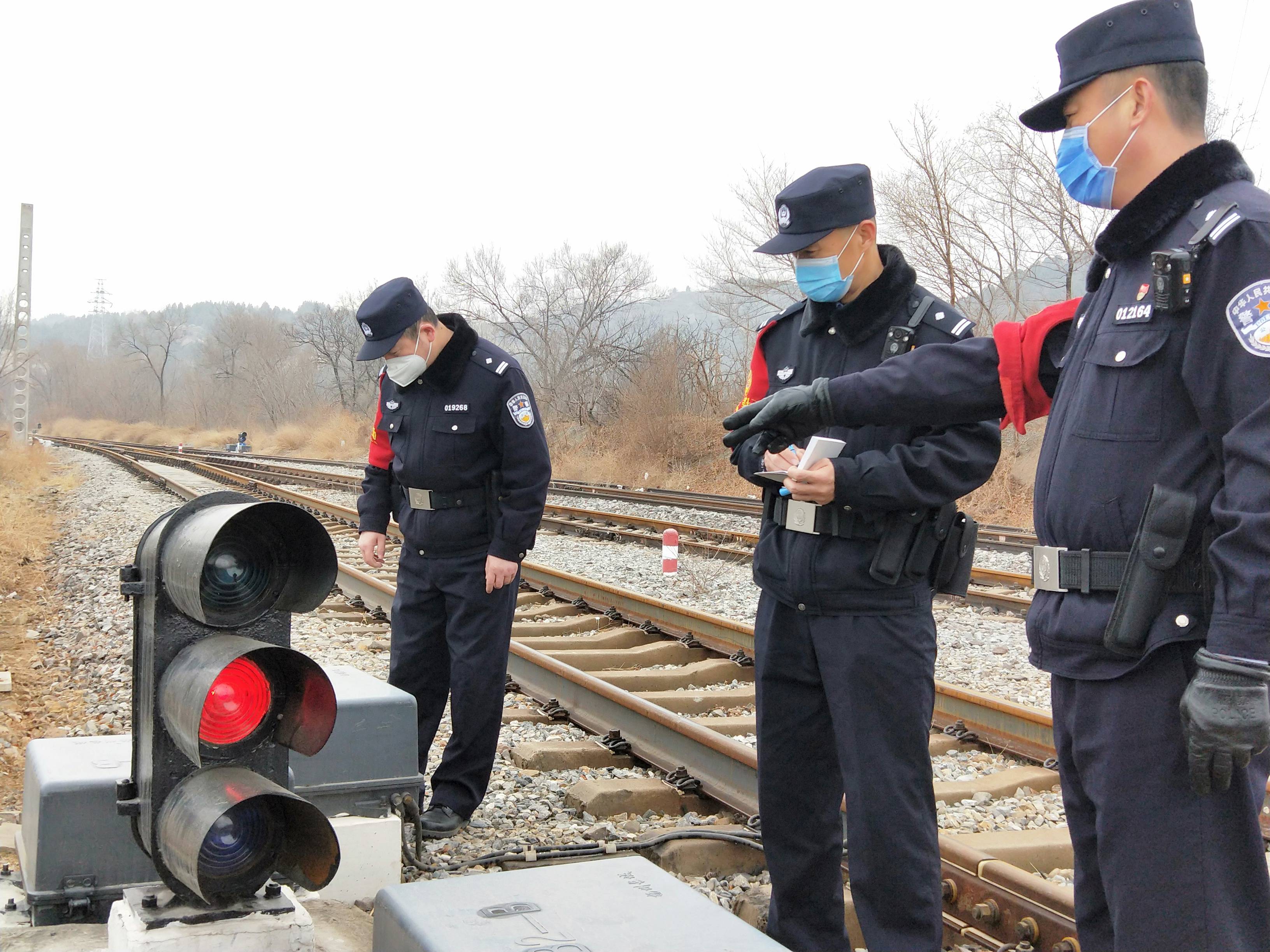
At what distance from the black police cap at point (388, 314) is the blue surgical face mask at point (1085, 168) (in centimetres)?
247

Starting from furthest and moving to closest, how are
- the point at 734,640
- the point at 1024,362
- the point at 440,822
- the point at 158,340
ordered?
the point at 158,340
the point at 734,640
the point at 440,822
the point at 1024,362

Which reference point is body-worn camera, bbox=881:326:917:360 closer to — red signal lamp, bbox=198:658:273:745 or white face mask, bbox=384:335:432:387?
red signal lamp, bbox=198:658:273:745

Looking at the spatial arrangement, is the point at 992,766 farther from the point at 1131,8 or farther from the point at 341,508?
the point at 341,508

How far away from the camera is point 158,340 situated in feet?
475

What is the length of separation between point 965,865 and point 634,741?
183 centimetres

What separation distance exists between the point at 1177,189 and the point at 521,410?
2.61 metres

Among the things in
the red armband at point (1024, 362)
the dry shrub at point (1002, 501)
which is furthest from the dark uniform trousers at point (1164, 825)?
the dry shrub at point (1002, 501)

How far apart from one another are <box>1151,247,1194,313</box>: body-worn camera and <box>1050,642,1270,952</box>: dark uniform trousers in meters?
0.60

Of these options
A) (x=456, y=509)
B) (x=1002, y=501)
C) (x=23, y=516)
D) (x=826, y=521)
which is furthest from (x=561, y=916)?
(x=23, y=516)

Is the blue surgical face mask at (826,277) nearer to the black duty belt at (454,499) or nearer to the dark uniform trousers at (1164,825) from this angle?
the dark uniform trousers at (1164,825)

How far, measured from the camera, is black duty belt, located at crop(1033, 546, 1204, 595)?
1.95 m

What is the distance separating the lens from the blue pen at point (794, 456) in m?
2.92

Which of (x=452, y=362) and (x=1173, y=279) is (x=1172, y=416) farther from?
(x=452, y=362)

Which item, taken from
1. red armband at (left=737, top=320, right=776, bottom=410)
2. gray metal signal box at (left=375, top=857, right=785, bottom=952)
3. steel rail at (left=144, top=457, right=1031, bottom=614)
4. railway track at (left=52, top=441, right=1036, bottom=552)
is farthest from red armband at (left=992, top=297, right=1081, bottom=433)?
steel rail at (left=144, top=457, right=1031, bottom=614)
